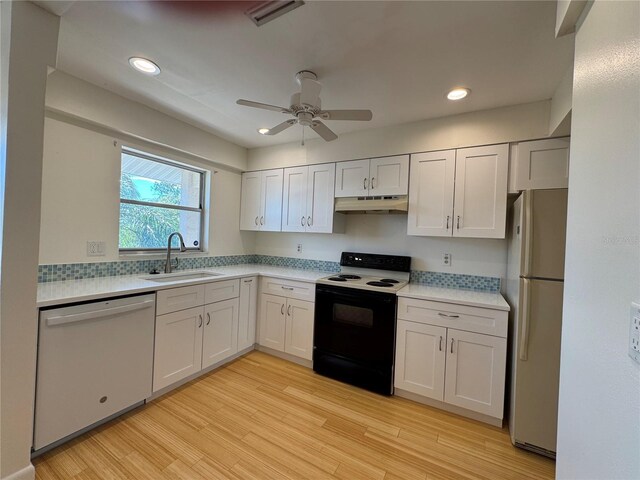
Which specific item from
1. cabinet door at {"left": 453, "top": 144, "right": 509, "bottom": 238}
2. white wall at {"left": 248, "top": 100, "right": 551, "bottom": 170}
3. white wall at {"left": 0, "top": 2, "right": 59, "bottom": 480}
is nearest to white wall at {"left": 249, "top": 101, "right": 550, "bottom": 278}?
white wall at {"left": 248, "top": 100, "right": 551, "bottom": 170}

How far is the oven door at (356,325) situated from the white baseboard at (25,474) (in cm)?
199

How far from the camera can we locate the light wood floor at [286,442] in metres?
1.56

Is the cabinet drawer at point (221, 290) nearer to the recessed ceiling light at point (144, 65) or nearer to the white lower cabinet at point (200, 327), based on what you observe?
the white lower cabinet at point (200, 327)

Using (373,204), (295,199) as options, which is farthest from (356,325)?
(295,199)

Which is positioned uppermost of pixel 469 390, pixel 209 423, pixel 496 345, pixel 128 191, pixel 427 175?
pixel 427 175

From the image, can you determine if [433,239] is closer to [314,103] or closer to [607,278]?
[314,103]

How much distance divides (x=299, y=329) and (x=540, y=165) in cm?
262

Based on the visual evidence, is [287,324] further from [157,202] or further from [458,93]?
[458,93]

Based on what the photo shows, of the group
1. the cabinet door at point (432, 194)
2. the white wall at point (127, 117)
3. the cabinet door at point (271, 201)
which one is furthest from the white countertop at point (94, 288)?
the cabinet door at point (432, 194)

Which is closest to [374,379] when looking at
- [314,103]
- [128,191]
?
[314,103]

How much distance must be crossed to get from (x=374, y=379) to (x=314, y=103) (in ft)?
7.66

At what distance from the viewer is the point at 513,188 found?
220 centimetres

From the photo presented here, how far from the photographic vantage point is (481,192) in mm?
2309

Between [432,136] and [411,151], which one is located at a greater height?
[432,136]
